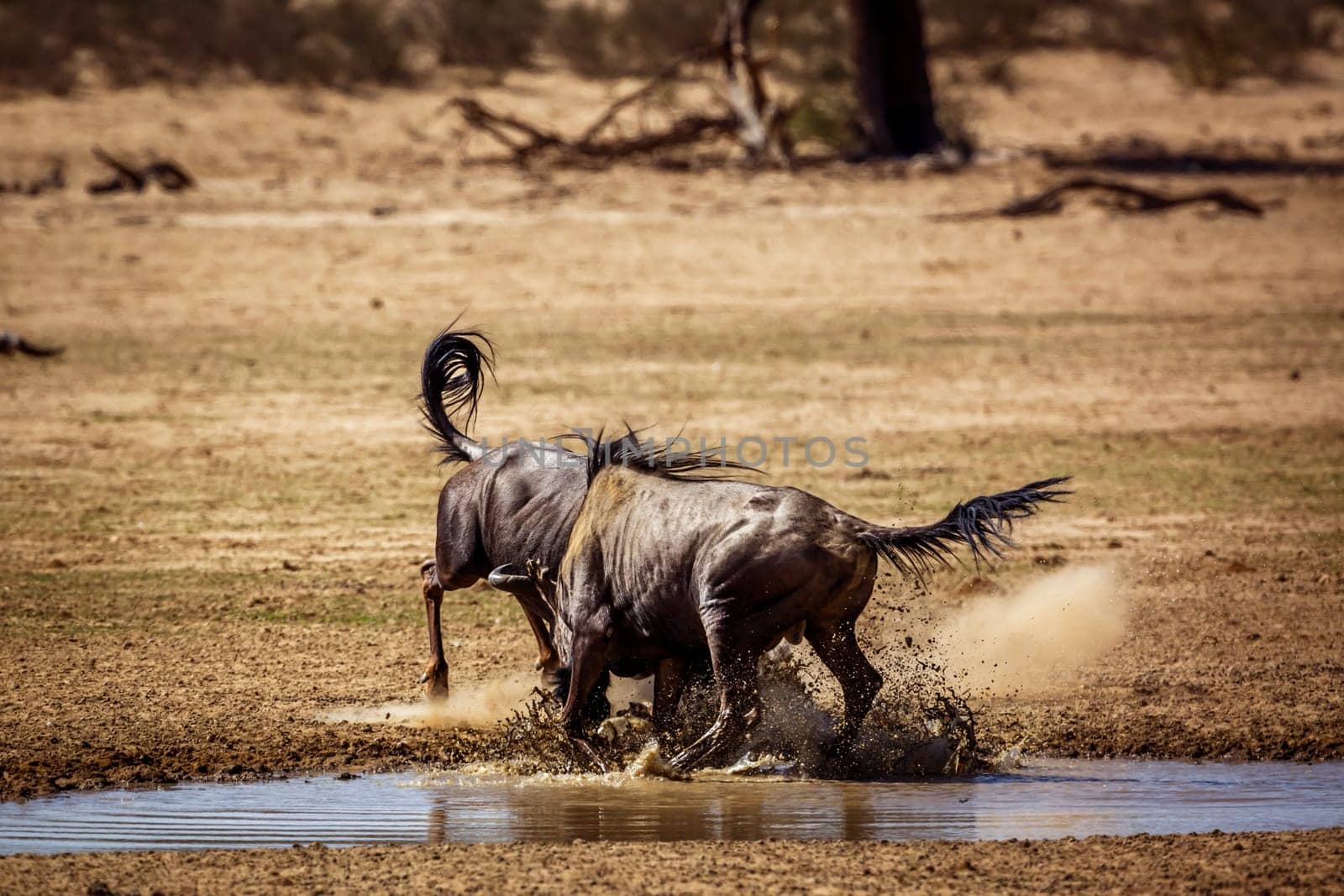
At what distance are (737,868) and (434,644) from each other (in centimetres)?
253

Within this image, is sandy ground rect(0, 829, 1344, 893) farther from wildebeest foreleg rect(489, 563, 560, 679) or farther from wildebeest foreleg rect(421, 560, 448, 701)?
wildebeest foreleg rect(421, 560, 448, 701)

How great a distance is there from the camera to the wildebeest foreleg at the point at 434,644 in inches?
292

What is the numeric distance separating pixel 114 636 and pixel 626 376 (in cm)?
643

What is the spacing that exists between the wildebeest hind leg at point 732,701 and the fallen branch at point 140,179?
15.0 metres

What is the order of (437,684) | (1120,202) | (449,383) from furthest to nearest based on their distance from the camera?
(1120,202)
(449,383)
(437,684)

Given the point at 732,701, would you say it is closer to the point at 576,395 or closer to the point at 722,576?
the point at 722,576

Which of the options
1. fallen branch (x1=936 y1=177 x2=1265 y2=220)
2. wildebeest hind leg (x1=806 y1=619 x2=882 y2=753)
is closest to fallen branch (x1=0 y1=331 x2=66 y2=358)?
fallen branch (x1=936 y1=177 x2=1265 y2=220)

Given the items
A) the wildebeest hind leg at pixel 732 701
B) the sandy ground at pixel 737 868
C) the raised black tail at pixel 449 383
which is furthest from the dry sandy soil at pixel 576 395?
the raised black tail at pixel 449 383

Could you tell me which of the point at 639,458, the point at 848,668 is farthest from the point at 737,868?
the point at 639,458

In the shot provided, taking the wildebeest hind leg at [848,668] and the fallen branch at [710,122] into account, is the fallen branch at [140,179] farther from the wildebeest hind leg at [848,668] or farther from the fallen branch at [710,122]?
the wildebeest hind leg at [848,668]

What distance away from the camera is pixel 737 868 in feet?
17.4

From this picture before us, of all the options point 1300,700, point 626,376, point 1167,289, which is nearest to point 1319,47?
point 1167,289

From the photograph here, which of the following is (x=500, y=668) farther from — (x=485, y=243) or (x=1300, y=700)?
(x=485, y=243)

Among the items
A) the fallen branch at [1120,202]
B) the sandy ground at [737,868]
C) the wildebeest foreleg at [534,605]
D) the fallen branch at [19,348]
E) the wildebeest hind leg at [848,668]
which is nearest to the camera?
the sandy ground at [737,868]
